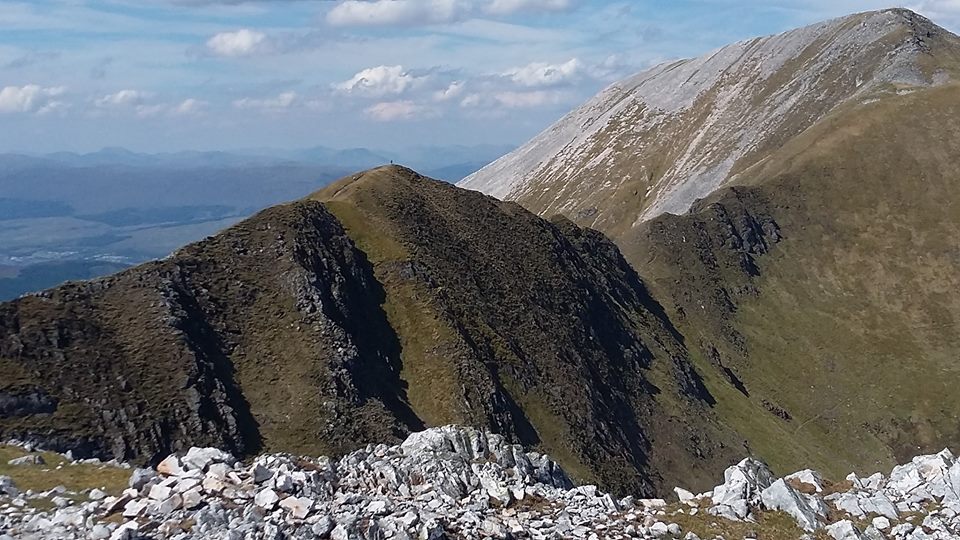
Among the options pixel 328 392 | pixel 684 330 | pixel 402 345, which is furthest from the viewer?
pixel 684 330

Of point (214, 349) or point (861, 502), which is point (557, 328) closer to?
point (214, 349)

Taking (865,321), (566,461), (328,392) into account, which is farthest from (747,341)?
(328,392)

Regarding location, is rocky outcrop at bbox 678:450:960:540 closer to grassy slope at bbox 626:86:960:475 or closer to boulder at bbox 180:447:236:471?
boulder at bbox 180:447:236:471

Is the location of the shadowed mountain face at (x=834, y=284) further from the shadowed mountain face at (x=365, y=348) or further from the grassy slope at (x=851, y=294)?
the shadowed mountain face at (x=365, y=348)

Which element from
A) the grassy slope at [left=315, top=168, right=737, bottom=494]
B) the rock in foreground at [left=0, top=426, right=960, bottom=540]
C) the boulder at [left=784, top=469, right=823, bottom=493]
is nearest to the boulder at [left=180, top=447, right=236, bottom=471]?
the rock in foreground at [left=0, top=426, right=960, bottom=540]

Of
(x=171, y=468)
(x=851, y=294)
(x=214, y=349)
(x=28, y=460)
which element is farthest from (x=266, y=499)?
(x=851, y=294)

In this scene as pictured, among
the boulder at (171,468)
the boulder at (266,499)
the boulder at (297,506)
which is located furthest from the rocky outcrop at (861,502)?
the boulder at (171,468)

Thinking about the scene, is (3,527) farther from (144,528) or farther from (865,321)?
(865,321)

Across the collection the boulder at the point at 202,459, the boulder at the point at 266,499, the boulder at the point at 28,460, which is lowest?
the boulder at the point at 266,499
